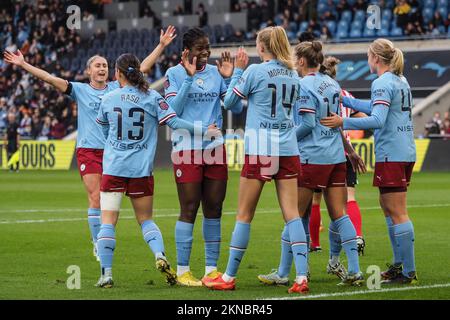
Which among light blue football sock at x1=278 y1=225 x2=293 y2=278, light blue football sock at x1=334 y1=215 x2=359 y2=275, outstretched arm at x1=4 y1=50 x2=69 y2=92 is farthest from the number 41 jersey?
light blue football sock at x1=334 y1=215 x2=359 y2=275

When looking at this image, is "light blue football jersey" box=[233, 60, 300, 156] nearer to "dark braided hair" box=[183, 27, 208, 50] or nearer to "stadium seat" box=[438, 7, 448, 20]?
"dark braided hair" box=[183, 27, 208, 50]

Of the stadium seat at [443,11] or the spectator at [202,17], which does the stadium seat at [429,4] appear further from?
the spectator at [202,17]

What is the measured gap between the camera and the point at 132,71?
9.94m

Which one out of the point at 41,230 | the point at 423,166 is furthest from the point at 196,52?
the point at 423,166

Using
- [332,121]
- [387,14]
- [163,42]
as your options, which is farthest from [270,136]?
[387,14]

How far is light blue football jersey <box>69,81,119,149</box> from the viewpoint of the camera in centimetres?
1237

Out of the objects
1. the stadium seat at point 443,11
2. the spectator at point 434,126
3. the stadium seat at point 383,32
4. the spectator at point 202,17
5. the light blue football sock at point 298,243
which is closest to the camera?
the light blue football sock at point 298,243

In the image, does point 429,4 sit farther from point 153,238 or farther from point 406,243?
point 153,238

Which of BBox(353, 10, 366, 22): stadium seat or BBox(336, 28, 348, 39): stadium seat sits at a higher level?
BBox(353, 10, 366, 22): stadium seat

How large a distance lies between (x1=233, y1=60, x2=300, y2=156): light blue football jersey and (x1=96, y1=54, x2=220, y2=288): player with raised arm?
667 millimetres

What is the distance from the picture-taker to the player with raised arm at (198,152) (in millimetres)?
9953

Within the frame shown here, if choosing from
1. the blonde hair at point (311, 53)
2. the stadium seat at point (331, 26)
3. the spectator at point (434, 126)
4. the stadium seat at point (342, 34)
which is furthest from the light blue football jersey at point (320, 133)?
the stadium seat at point (331, 26)

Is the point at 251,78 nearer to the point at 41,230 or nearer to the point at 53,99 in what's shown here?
the point at 41,230

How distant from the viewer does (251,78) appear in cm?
932
